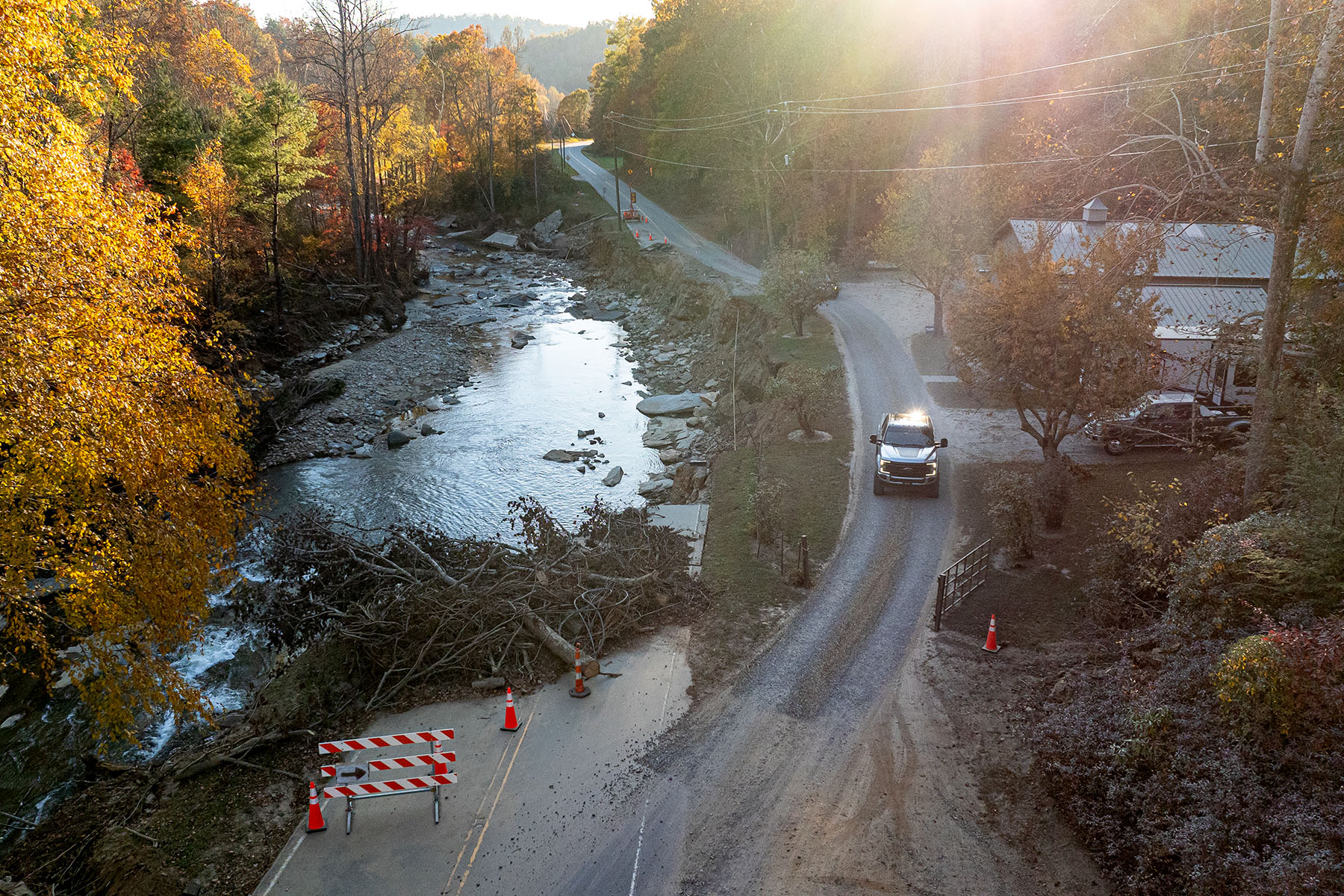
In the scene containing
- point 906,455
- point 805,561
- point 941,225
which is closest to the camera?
point 805,561

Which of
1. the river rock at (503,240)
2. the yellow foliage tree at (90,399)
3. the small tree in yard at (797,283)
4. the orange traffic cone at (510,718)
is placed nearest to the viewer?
the yellow foliage tree at (90,399)

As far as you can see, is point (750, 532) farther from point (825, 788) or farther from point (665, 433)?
point (665, 433)

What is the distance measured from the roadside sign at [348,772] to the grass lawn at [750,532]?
5256 millimetres

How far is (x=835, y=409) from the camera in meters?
25.8

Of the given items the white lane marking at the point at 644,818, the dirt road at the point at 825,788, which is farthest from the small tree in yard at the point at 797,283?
the white lane marking at the point at 644,818

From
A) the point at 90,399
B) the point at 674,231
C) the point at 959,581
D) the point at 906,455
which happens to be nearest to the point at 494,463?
the point at 906,455

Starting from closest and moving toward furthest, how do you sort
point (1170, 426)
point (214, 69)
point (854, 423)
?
point (1170, 426), point (854, 423), point (214, 69)

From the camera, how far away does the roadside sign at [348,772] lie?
10.0 m

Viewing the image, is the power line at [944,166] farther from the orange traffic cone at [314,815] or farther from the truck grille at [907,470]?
the orange traffic cone at [314,815]

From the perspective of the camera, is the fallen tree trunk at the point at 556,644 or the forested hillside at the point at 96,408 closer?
the forested hillside at the point at 96,408

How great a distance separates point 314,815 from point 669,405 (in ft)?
73.2

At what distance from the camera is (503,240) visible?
228ft

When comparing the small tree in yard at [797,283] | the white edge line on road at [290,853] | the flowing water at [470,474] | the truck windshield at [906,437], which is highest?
the small tree in yard at [797,283]

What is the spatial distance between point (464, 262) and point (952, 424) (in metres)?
48.9
